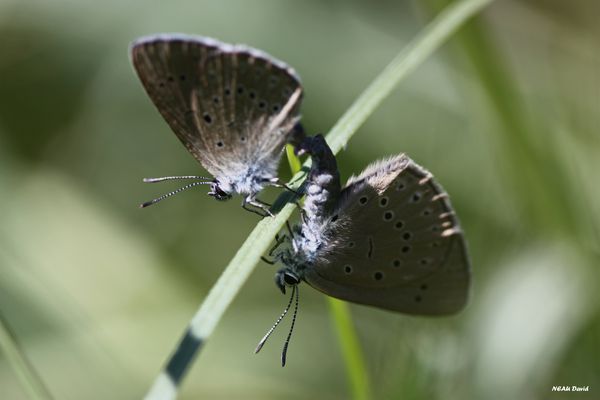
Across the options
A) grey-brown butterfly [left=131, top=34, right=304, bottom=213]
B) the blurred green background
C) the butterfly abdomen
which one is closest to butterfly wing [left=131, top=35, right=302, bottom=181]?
grey-brown butterfly [left=131, top=34, right=304, bottom=213]

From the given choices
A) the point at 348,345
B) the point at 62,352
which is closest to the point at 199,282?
the point at 62,352

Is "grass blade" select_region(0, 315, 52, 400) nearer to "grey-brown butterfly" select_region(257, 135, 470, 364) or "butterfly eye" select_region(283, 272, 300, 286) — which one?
"grey-brown butterfly" select_region(257, 135, 470, 364)

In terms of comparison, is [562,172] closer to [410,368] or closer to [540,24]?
[410,368]

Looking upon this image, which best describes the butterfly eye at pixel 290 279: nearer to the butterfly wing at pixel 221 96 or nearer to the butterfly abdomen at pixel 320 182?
the butterfly abdomen at pixel 320 182

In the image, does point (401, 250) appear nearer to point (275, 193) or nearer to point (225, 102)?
point (225, 102)

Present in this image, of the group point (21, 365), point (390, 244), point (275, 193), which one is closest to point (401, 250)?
point (390, 244)
